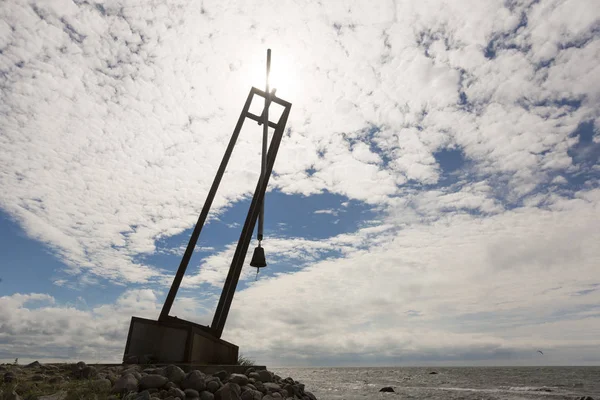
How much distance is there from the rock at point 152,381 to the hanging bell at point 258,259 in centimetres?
506

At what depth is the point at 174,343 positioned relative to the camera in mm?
10906

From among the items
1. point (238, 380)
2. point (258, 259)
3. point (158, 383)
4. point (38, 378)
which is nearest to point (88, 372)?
point (38, 378)

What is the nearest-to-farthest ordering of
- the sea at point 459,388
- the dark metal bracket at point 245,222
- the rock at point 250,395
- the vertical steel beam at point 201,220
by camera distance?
the rock at point 250,395 < the vertical steel beam at point 201,220 < the dark metal bracket at point 245,222 < the sea at point 459,388

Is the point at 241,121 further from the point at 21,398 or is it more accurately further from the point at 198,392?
the point at 21,398

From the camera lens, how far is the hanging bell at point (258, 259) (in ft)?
41.3

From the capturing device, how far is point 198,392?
814 cm

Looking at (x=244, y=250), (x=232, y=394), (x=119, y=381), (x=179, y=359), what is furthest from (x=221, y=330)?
(x=119, y=381)

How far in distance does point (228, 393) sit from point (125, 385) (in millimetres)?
2031

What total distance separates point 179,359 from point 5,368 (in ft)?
12.1

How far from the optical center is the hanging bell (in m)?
12.6

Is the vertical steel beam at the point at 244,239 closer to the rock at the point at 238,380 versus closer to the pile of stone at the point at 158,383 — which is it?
the pile of stone at the point at 158,383

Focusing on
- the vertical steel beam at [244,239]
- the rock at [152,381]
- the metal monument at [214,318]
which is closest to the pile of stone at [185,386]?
the rock at [152,381]

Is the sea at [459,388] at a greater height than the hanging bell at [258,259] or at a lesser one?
lesser

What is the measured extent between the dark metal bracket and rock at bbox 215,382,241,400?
3.69 meters
